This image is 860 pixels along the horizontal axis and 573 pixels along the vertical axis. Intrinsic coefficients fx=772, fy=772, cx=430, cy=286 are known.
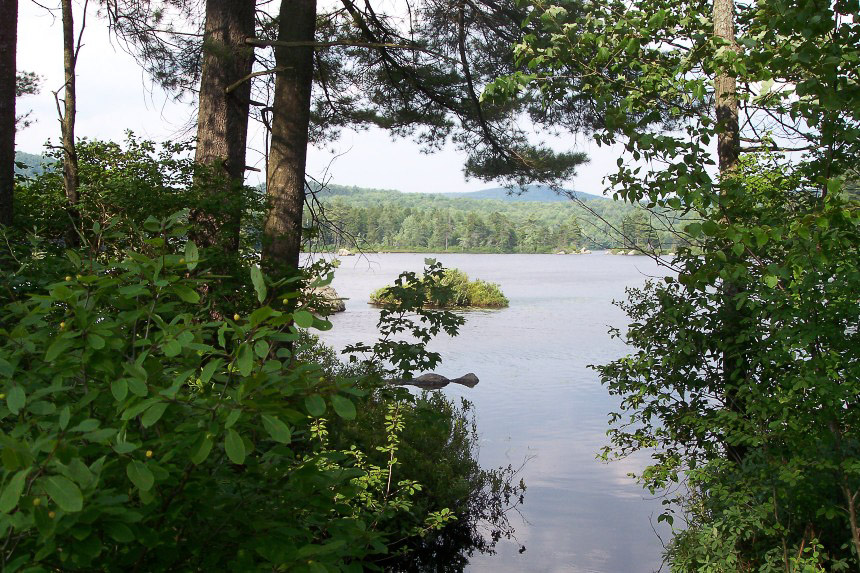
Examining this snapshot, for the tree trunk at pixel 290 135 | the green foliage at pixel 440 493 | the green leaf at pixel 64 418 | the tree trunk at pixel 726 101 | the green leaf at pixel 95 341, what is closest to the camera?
the green leaf at pixel 64 418

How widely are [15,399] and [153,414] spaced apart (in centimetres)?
28

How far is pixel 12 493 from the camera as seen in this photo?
1.29 metres

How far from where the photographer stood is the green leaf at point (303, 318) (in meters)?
1.50

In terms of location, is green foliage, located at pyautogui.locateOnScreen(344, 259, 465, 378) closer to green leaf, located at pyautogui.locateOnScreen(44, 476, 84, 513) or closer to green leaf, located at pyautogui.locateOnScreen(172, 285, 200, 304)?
green leaf, located at pyautogui.locateOnScreen(172, 285, 200, 304)

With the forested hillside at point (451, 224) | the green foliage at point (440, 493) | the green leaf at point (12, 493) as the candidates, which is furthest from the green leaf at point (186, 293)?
the forested hillside at point (451, 224)

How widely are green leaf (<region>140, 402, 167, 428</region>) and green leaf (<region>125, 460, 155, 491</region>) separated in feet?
0.27

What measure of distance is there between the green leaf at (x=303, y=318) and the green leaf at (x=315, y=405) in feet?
0.53

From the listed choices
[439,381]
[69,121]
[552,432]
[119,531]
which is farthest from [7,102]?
[439,381]

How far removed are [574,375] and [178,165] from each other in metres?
11.0

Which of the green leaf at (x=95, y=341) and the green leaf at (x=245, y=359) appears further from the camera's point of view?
the green leaf at (x=95, y=341)

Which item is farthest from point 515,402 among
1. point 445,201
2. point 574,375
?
point 445,201

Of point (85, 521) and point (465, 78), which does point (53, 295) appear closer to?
point (85, 521)

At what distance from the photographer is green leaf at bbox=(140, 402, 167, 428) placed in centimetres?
145

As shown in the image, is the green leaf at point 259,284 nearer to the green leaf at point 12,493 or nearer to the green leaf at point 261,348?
the green leaf at point 261,348
